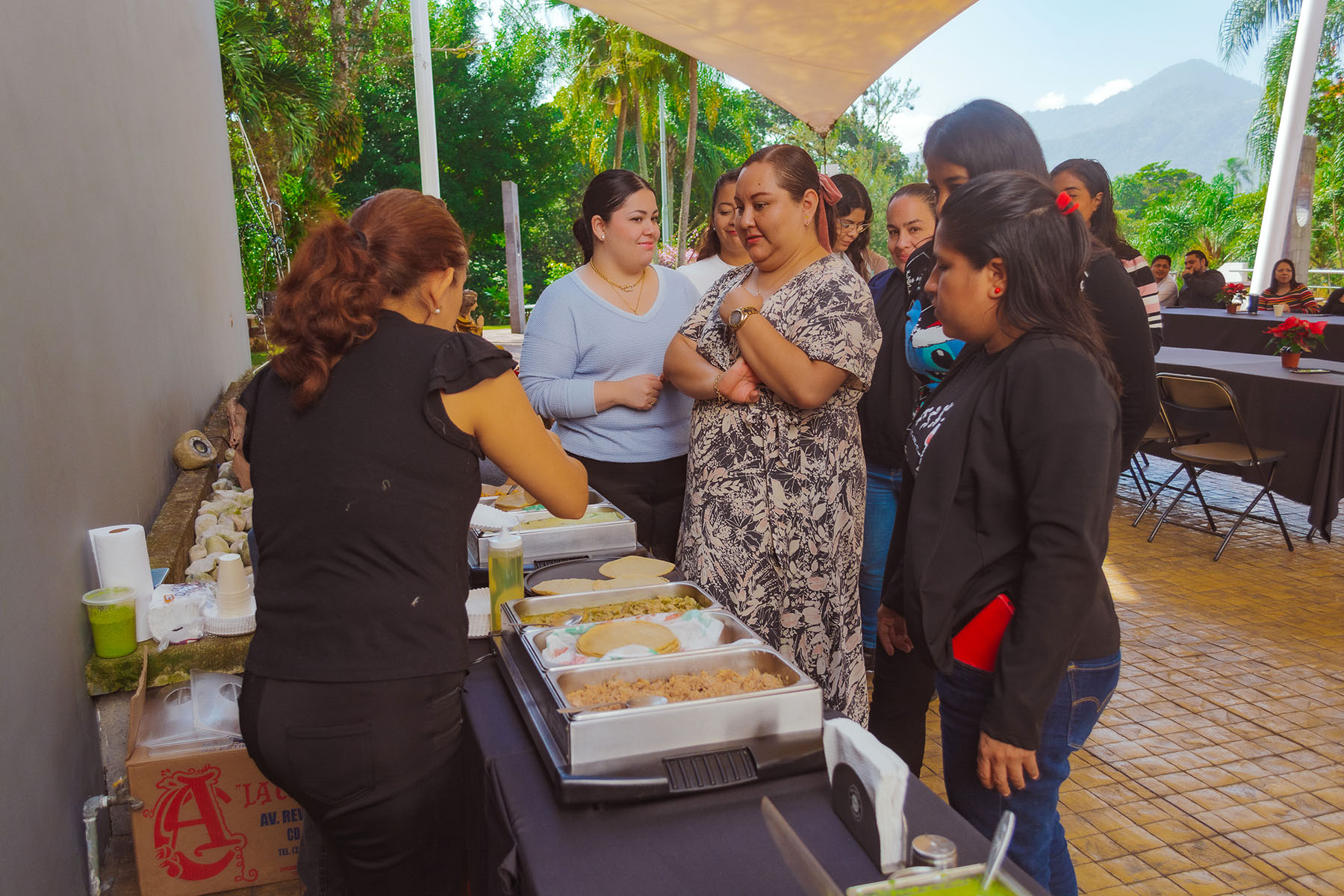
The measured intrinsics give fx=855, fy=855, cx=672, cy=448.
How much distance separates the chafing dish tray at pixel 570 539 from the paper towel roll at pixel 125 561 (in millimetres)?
880

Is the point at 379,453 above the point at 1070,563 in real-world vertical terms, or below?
above

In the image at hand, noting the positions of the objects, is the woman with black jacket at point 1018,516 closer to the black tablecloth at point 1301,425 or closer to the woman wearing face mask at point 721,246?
the woman wearing face mask at point 721,246

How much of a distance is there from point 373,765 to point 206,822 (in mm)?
1176

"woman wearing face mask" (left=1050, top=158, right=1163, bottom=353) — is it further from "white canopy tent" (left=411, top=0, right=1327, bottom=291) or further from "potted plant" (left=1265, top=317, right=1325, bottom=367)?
"potted plant" (left=1265, top=317, right=1325, bottom=367)

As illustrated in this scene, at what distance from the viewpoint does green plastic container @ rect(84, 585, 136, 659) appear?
6.85 ft

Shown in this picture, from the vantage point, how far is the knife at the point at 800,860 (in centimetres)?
80

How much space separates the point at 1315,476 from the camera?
5.03 metres

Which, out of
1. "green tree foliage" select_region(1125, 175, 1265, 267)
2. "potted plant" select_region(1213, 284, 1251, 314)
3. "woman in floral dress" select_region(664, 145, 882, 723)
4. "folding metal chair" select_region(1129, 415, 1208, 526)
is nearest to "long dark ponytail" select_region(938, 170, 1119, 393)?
"woman in floral dress" select_region(664, 145, 882, 723)

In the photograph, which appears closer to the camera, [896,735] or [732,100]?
[896,735]

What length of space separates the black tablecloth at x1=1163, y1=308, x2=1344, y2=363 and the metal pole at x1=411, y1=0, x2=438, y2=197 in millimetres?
7312

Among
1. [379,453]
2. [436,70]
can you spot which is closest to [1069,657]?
[379,453]

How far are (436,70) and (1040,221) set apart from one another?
2914cm

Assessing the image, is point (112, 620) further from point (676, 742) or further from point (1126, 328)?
point (1126, 328)

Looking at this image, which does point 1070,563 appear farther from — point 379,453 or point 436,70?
point 436,70
